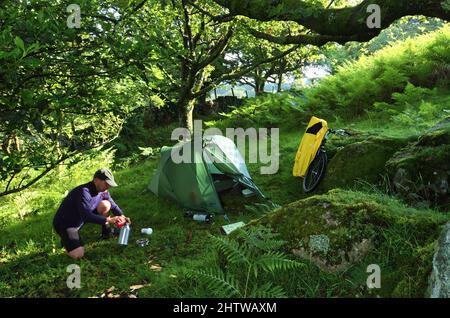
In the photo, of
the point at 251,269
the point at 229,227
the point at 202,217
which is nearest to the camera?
the point at 251,269

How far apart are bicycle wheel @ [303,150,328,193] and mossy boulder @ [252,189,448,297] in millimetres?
3763

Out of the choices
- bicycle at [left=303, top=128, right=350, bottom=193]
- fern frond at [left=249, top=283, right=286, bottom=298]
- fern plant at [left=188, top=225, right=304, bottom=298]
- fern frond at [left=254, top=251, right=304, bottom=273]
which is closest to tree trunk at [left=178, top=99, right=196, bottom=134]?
bicycle at [left=303, top=128, right=350, bottom=193]

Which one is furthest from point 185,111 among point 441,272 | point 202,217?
point 441,272

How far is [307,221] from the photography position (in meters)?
4.01

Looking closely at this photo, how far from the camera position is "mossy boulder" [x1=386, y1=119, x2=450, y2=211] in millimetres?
5387

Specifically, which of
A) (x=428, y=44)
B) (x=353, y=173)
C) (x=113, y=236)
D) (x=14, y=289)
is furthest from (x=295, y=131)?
(x=14, y=289)

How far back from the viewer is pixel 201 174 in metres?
8.28

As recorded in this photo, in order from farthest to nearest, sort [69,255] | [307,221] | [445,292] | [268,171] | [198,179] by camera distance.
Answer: [268,171] < [198,179] < [69,255] < [307,221] < [445,292]

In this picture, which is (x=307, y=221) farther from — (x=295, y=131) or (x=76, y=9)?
(x=295, y=131)

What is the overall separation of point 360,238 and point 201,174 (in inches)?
198

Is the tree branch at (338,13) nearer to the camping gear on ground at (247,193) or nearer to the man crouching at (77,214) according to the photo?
the man crouching at (77,214)

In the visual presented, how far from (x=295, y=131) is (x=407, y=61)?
5127 millimetres

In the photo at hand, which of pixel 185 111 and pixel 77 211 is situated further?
pixel 185 111

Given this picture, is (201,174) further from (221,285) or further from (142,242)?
(221,285)
